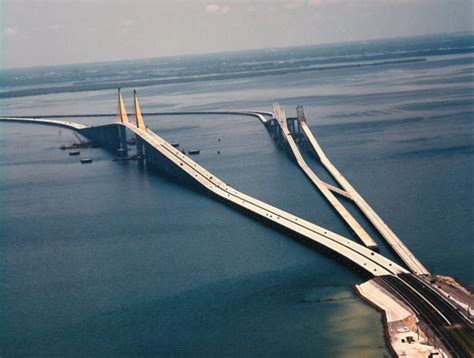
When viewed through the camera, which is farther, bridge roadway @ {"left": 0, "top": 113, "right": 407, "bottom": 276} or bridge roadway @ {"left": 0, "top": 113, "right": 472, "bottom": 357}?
bridge roadway @ {"left": 0, "top": 113, "right": 407, "bottom": 276}

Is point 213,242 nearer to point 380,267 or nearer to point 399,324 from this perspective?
point 380,267

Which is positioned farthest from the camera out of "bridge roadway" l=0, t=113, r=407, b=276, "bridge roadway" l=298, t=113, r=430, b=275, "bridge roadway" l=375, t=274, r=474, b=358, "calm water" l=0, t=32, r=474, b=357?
"bridge roadway" l=0, t=113, r=407, b=276

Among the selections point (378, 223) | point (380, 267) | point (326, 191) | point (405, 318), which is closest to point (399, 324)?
point (405, 318)

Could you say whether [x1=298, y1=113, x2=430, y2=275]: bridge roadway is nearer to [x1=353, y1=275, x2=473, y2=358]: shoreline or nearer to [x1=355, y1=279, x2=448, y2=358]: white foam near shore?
[x1=353, y1=275, x2=473, y2=358]: shoreline

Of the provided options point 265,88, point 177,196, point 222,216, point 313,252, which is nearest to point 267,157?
point 177,196

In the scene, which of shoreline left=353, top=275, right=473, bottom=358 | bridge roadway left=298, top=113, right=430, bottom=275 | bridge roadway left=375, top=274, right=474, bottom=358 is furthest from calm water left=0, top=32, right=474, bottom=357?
bridge roadway left=375, top=274, right=474, bottom=358
